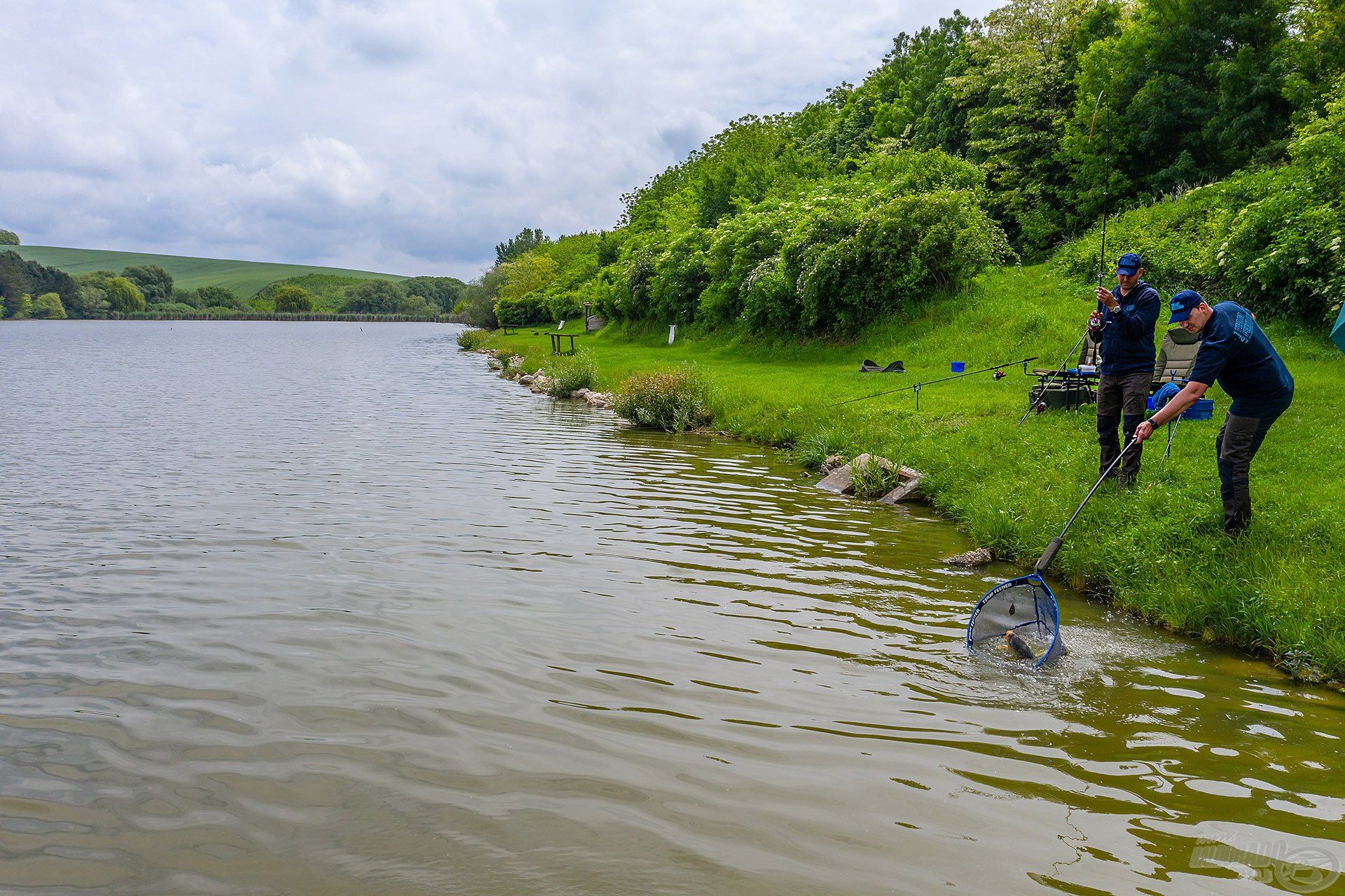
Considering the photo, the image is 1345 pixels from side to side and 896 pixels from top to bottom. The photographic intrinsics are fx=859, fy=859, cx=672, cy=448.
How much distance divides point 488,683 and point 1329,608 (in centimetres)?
709

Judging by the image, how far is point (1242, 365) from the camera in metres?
8.32

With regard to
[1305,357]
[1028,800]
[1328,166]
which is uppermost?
[1328,166]

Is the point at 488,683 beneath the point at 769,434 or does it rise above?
beneath

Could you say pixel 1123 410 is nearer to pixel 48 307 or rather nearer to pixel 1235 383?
pixel 1235 383

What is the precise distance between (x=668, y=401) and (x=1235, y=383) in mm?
16099

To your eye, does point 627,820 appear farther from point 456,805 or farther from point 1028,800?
point 1028,800

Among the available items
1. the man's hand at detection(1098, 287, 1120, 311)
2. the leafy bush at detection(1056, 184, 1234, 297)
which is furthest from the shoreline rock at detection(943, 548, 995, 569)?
the leafy bush at detection(1056, 184, 1234, 297)

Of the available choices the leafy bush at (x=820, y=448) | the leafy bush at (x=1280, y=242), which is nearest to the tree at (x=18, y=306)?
the leafy bush at (x=820, y=448)

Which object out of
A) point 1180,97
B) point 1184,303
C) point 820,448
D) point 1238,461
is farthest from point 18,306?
point 1238,461

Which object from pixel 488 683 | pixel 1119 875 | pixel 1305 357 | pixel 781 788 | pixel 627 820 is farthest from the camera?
pixel 1305 357

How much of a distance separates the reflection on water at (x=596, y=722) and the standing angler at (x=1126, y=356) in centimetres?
242

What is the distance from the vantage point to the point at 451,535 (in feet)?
37.7

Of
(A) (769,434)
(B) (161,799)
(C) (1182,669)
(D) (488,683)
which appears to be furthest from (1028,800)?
(A) (769,434)

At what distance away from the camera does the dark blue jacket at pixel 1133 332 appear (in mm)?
10430
